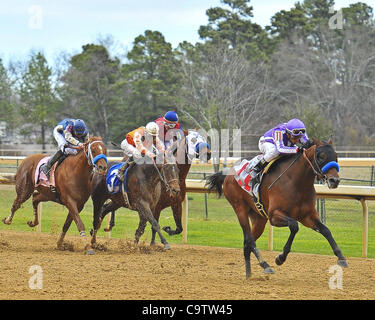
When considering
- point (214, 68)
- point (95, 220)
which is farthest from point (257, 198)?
point (214, 68)

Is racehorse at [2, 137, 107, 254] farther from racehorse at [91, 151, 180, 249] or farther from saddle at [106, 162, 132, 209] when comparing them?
racehorse at [91, 151, 180, 249]

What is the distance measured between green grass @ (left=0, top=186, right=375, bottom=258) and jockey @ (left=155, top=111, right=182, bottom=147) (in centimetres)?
214

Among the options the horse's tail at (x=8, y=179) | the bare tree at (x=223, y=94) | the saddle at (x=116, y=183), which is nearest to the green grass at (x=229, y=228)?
the horse's tail at (x=8, y=179)

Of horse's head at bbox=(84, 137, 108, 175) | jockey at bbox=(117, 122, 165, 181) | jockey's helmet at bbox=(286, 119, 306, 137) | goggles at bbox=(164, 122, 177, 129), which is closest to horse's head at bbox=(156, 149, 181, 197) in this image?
jockey at bbox=(117, 122, 165, 181)

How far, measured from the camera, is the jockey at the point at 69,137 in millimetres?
10664

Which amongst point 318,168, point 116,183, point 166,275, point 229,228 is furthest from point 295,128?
point 229,228

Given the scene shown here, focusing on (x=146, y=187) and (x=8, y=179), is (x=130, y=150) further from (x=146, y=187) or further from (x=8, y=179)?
(x=8, y=179)

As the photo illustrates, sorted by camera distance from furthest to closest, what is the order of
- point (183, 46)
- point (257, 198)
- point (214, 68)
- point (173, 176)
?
point (183, 46)
point (214, 68)
point (173, 176)
point (257, 198)

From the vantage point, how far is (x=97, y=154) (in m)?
9.98

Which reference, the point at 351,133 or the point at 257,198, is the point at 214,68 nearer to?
the point at 351,133

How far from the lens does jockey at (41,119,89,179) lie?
1066 centimetres

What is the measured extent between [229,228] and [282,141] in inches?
222

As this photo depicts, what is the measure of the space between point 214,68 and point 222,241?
1627 centimetres

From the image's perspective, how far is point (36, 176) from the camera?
11.4 meters
